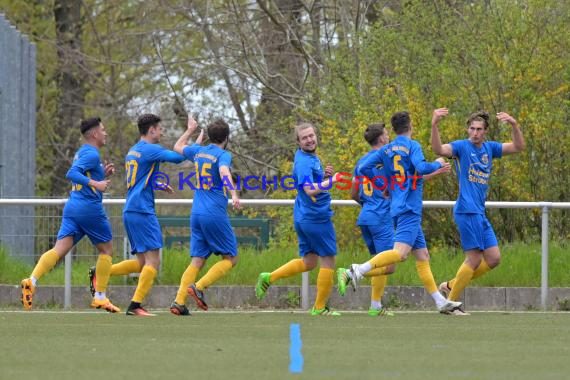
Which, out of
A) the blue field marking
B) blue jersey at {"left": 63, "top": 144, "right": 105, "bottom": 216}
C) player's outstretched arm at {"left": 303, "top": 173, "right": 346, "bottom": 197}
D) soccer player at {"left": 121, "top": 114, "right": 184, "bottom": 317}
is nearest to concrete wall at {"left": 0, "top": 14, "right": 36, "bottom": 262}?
blue jersey at {"left": 63, "top": 144, "right": 105, "bottom": 216}

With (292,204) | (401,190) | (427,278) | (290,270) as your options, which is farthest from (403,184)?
(292,204)

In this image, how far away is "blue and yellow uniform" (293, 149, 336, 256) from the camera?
42.4 feet

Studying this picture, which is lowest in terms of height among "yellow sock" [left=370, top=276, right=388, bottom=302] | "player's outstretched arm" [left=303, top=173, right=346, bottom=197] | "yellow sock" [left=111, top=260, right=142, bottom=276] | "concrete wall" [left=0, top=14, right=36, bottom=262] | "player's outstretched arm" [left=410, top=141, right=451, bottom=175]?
"yellow sock" [left=370, top=276, right=388, bottom=302]

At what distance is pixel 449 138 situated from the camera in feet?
60.7

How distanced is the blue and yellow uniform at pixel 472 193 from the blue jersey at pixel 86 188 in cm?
337

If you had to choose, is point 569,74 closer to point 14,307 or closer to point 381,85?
point 381,85

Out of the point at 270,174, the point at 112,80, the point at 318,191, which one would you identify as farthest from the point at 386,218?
the point at 112,80

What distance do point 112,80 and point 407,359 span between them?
24509 mm

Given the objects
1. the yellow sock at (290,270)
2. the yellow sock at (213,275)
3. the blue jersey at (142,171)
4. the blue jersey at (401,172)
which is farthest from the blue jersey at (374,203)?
the blue jersey at (142,171)

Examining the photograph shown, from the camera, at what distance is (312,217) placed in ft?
43.2

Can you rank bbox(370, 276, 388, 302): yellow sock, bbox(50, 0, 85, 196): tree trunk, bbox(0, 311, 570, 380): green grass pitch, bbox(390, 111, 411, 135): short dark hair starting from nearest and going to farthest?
1. bbox(0, 311, 570, 380): green grass pitch
2. bbox(390, 111, 411, 135): short dark hair
3. bbox(370, 276, 388, 302): yellow sock
4. bbox(50, 0, 85, 196): tree trunk

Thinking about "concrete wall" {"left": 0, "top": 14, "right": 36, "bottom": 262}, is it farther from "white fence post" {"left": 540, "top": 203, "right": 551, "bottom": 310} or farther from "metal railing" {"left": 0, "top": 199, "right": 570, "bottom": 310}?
"white fence post" {"left": 540, "top": 203, "right": 551, "bottom": 310}

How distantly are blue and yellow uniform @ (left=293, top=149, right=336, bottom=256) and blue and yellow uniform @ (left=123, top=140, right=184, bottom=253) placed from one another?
3.72ft

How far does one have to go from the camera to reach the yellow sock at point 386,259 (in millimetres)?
12719
